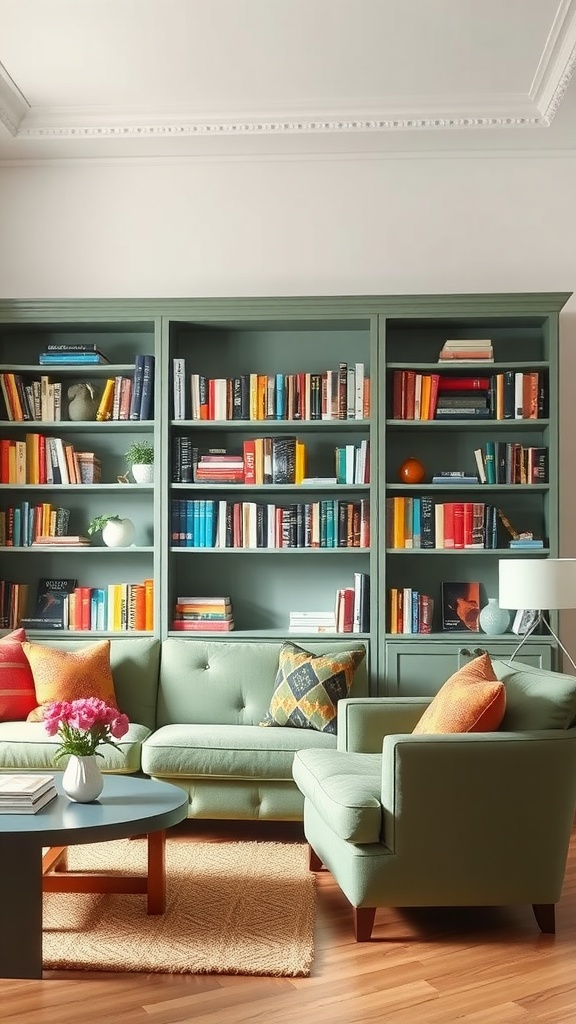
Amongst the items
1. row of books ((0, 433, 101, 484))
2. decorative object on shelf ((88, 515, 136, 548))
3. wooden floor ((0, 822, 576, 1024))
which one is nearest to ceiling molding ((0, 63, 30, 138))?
row of books ((0, 433, 101, 484))

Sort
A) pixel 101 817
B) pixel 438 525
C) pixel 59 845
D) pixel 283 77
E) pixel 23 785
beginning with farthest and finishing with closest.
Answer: pixel 438 525 < pixel 283 77 < pixel 23 785 < pixel 101 817 < pixel 59 845

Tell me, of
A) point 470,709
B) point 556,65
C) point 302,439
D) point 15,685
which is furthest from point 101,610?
point 556,65

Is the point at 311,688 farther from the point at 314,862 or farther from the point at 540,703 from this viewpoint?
the point at 540,703

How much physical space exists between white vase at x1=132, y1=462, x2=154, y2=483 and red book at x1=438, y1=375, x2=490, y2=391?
1.45 meters

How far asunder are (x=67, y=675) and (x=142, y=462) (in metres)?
1.12

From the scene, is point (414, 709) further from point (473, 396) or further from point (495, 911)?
point (473, 396)

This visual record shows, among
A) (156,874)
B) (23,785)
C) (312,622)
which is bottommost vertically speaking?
(156,874)

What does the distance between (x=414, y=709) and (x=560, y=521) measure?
4.27ft

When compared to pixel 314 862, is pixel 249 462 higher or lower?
higher

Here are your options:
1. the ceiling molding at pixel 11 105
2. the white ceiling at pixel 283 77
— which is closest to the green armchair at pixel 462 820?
the white ceiling at pixel 283 77

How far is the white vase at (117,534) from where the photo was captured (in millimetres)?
4961

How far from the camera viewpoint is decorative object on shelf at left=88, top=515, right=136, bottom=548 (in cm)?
496

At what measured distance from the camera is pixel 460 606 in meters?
4.96

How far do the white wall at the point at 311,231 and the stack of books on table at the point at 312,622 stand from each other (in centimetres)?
117
